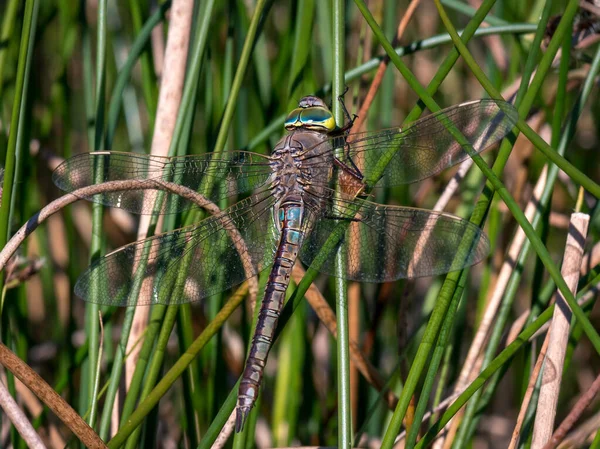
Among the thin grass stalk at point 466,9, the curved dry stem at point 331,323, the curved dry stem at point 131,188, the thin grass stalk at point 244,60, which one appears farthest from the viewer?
the thin grass stalk at point 466,9

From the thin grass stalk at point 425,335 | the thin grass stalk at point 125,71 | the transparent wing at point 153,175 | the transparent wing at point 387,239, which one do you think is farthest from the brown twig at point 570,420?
the thin grass stalk at point 125,71

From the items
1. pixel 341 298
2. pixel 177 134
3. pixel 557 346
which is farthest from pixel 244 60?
pixel 557 346

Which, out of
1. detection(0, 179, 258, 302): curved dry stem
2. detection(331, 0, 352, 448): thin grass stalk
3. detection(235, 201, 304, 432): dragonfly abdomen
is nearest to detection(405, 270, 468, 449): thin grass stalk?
detection(331, 0, 352, 448): thin grass stalk

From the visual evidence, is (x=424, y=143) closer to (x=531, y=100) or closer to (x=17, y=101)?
(x=531, y=100)

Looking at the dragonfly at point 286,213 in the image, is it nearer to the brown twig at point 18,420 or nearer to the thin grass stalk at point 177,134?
the thin grass stalk at point 177,134

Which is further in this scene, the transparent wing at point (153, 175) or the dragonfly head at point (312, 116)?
the dragonfly head at point (312, 116)

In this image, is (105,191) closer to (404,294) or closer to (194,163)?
(194,163)

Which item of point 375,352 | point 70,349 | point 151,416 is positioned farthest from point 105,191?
point 375,352
